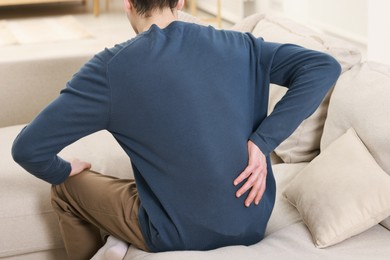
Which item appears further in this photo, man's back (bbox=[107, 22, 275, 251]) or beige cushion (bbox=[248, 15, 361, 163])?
beige cushion (bbox=[248, 15, 361, 163])

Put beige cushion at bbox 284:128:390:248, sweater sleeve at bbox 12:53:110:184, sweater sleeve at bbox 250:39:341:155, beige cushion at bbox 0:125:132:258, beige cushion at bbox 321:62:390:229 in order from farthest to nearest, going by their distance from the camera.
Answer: beige cushion at bbox 0:125:132:258 < beige cushion at bbox 321:62:390:229 < beige cushion at bbox 284:128:390:248 < sweater sleeve at bbox 250:39:341:155 < sweater sleeve at bbox 12:53:110:184

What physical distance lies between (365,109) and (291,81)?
39 cm

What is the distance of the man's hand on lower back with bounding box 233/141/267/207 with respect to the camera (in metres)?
1.78

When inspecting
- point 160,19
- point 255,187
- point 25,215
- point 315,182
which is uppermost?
point 160,19

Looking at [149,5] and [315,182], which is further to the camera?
[315,182]

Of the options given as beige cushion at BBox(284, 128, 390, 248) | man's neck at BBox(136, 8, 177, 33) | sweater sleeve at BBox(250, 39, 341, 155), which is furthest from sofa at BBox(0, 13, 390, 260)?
man's neck at BBox(136, 8, 177, 33)

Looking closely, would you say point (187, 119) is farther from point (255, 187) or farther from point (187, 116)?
point (255, 187)

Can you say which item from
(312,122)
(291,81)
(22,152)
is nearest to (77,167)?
(22,152)

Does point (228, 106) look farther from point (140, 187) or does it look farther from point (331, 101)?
point (331, 101)

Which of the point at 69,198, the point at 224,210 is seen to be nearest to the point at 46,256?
the point at 69,198

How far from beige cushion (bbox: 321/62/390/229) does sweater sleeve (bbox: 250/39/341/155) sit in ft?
1.00

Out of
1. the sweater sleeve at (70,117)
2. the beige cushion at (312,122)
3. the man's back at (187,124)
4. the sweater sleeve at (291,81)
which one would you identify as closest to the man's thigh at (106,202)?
the man's back at (187,124)

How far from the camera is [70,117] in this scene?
1709 mm

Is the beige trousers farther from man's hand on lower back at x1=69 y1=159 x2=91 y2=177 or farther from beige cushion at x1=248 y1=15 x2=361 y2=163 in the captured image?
beige cushion at x1=248 y1=15 x2=361 y2=163
